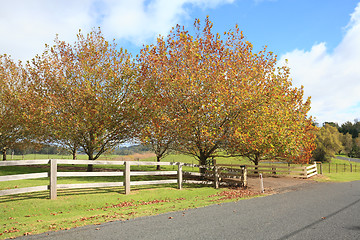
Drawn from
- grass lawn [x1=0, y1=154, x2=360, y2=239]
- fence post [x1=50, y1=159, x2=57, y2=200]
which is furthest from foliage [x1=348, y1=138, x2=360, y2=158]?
fence post [x1=50, y1=159, x2=57, y2=200]

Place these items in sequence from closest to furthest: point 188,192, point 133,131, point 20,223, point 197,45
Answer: point 20,223 < point 188,192 < point 197,45 < point 133,131

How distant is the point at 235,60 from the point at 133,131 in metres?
10.2

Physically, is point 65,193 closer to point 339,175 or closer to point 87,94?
point 87,94

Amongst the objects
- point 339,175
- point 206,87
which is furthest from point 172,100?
point 339,175

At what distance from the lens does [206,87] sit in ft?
54.6

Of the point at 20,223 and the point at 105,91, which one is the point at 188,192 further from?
the point at 105,91

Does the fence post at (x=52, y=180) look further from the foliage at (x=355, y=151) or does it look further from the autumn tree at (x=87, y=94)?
the foliage at (x=355, y=151)

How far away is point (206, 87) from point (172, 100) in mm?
2577

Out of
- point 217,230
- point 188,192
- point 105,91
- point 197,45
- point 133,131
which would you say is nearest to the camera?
point 217,230

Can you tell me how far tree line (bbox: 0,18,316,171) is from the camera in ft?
54.9

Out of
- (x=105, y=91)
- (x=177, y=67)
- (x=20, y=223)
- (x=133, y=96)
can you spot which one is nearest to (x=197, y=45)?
(x=177, y=67)

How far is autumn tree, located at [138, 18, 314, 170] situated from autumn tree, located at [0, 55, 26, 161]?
15.1 metres

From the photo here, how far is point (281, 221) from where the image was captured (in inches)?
310

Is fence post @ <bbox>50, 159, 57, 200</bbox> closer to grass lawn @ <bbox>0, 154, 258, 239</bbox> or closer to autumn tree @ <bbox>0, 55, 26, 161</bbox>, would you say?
grass lawn @ <bbox>0, 154, 258, 239</bbox>
